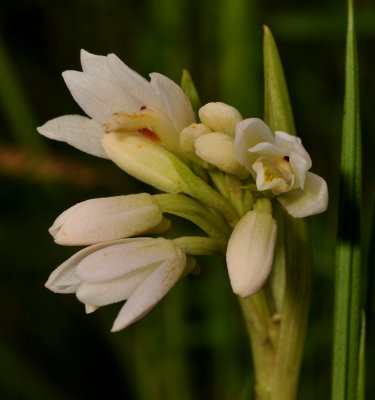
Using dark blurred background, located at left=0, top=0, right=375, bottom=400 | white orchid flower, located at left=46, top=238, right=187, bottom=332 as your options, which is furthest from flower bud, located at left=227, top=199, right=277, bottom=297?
dark blurred background, located at left=0, top=0, right=375, bottom=400

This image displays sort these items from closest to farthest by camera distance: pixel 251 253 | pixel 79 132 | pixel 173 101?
pixel 251 253 < pixel 173 101 < pixel 79 132

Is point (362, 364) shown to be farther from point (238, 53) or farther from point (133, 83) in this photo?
point (238, 53)

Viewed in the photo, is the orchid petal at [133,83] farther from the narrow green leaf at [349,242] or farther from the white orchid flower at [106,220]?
the narrow green leaf at [349,242]

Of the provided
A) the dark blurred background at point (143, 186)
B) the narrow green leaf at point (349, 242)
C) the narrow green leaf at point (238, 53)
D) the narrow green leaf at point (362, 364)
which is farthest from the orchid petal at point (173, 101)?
the narrow green leaf at point (238, 53)

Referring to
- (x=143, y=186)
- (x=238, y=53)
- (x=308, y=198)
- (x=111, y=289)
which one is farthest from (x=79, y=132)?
(x=143, y=186)

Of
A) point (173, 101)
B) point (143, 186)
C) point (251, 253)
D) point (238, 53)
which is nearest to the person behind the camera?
point (251, 253)

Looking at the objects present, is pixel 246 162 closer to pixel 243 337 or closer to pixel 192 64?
pixel 243 337
